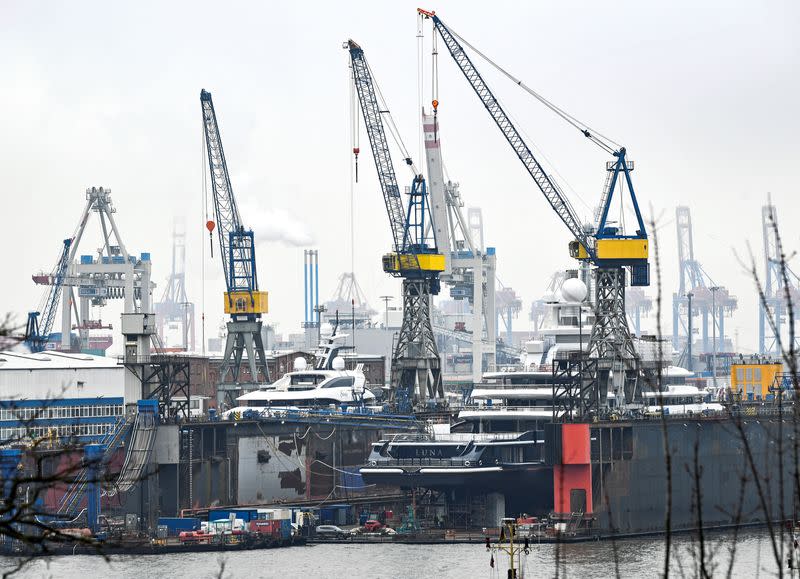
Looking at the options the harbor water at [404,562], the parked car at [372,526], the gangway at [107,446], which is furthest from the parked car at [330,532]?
the gangway at [107,446]

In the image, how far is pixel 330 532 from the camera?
296ft

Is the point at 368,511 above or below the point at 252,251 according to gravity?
below

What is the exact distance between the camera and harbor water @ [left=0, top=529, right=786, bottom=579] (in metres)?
70.3

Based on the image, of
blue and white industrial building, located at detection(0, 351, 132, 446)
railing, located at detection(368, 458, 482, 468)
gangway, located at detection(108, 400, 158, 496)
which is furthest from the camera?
blue and white industrial building, located at detection(0, 351, 132, 446)

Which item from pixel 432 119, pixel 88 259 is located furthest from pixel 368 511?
pixel 88 259

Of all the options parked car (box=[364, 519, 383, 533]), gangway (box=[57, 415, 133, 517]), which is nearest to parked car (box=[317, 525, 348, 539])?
parked car (box=[364, 519, 383, 533])

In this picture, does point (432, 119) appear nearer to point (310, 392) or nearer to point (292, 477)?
point (310, 392)

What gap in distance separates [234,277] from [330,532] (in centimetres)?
4929

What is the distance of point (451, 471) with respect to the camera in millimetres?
91500

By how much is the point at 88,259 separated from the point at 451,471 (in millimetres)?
105833

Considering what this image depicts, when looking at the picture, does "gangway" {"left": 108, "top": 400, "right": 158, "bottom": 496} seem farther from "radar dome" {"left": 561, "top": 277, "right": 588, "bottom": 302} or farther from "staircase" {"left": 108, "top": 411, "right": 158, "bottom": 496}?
"radar dome" {"left": 561, "top": 277, "right": 588, "bottom": 302}

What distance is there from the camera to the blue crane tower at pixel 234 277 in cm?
13662

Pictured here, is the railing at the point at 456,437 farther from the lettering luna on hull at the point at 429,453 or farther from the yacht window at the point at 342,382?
the yacht window at the point at 342,382

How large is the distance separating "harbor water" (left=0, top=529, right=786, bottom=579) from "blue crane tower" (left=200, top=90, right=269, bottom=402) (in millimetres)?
52796
